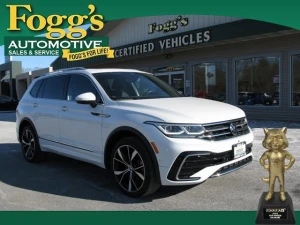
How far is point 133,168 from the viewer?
4.68 meters

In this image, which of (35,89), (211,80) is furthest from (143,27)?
(35,89)

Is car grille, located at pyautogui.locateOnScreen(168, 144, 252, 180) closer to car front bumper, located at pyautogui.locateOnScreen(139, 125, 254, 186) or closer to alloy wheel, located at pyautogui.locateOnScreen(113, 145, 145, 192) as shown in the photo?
car front bumper, located at pyautogui.locateOnScreen(139, 125, 254, 186)


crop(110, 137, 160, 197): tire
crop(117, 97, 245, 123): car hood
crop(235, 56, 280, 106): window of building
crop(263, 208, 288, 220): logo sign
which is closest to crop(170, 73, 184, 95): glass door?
crop(235, 56, 280, 106): window of building

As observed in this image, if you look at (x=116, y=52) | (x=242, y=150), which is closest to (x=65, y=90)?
(x=242, y=150)

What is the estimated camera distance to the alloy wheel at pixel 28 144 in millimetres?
6988

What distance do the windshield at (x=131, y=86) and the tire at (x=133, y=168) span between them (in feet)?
2.77

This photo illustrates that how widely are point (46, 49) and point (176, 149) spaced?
1474 cm

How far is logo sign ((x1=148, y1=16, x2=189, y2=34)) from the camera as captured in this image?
53.3ft

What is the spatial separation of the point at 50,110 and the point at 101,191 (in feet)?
6.45

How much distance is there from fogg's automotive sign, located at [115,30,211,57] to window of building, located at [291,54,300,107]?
334 centimetres

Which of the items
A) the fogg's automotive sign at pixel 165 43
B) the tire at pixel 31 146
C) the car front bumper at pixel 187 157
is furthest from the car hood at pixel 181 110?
the fogg's automotive sign at pixel 165 43

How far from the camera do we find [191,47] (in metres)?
15.1

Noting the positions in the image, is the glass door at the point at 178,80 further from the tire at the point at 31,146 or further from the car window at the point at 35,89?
the tire at the point at 31,146

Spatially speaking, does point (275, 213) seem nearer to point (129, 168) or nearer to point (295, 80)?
point (129, 168)
